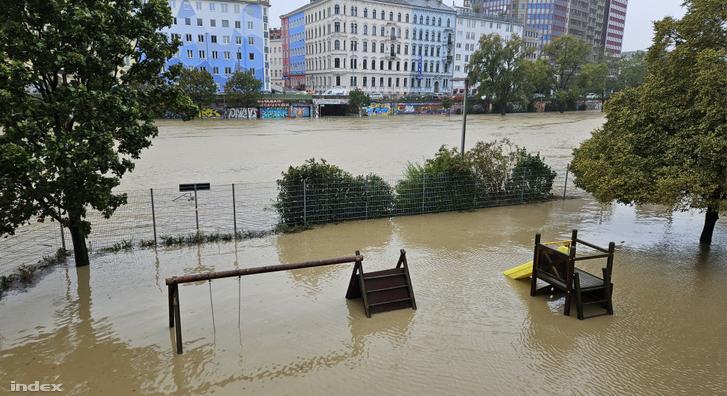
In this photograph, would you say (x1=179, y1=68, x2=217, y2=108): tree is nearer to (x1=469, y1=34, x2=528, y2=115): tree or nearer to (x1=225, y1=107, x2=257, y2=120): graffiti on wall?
(x1=225, y1=107, x2=257, y2=120): graffiti on wall

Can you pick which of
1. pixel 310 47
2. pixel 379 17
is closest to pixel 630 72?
pixel 379 17

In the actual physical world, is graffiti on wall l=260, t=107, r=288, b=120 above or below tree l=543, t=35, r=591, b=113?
below

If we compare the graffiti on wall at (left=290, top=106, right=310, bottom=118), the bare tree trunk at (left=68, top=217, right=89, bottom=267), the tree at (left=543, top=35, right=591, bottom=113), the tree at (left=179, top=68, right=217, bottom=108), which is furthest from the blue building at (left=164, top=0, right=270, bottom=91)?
the bare tree trunk at (left=68, top=217, right=89, bottom=267)

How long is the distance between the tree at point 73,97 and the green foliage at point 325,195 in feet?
16.1

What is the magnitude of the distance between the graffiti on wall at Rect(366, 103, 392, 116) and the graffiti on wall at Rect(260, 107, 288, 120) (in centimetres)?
1494

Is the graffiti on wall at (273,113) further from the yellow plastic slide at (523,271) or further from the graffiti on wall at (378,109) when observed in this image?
the yellow plastic slide at (523,271)

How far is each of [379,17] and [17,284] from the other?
9257 cm

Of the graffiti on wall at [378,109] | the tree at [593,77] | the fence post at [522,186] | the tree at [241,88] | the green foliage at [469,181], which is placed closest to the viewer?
the green foliage at [469,181]

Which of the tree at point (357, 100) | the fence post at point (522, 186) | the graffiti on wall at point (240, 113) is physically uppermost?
the tree at point (357, 100)

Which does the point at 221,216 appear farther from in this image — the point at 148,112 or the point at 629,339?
the point at 629,339

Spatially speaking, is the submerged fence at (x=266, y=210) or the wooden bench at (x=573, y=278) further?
the submerged fence at (x=266, y=210)

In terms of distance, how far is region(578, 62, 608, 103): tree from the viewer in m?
88.8

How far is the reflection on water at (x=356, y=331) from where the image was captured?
21.7ft

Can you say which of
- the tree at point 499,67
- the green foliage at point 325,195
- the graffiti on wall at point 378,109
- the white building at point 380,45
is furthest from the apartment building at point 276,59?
the green foliage at point 325,195
